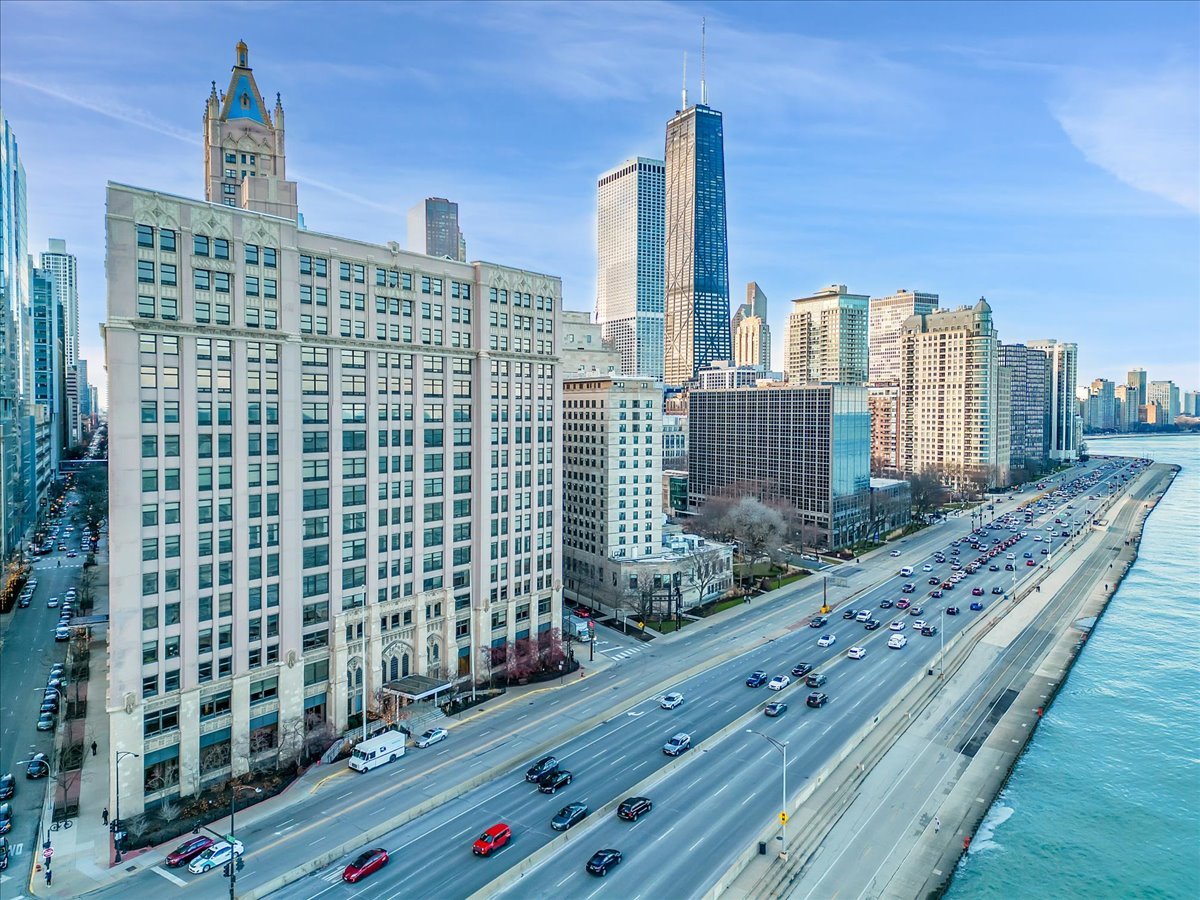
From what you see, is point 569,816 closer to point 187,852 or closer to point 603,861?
point 603,861

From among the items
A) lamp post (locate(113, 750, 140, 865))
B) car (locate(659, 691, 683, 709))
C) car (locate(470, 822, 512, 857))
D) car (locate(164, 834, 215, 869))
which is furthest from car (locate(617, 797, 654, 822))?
lamp post (locate(113, 750, 140, 865))

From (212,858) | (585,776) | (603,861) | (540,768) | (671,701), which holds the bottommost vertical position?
(585,776)

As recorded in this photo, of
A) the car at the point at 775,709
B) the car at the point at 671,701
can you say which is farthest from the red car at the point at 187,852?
the car at the point at 775,709

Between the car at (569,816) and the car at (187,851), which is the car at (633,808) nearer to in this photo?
the car at (569,816)

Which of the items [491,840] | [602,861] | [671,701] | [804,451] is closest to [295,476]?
[491,840]

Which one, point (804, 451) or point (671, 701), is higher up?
point (804, 451)

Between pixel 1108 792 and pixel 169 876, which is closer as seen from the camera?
pixel 169 876

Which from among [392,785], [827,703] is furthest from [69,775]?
[827,703]

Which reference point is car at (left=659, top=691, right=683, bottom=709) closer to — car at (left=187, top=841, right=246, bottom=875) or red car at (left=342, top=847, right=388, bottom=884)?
red car at (left=342, top=847, right=388, bottom=884)
